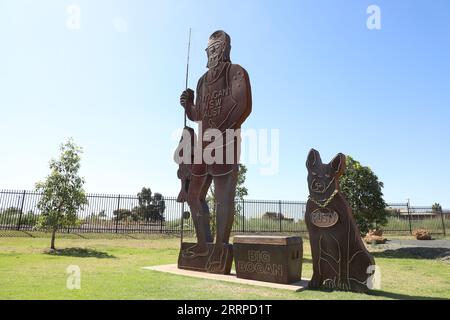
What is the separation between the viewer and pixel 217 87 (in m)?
7.86

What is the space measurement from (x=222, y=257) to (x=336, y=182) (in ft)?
9.64

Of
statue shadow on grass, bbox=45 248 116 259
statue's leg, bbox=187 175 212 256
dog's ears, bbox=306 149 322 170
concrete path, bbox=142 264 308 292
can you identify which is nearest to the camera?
concrete path, bbox=142 264 308 292

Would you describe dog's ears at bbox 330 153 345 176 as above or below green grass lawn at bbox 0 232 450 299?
above

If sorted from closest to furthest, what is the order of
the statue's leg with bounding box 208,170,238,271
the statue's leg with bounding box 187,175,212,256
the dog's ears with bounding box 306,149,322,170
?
1. the dog's ears with bounding box 306,149,322,170
2. the statue's leg with bounding box 208,170,238,271
3. the statue's leg with bounding box 187,175,212,256

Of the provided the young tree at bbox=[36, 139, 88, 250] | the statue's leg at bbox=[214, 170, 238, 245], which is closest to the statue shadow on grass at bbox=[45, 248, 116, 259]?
the young tree at bbox=[36, 139, 88, 250]

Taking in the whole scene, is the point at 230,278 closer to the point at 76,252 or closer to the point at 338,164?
the point at 338,164

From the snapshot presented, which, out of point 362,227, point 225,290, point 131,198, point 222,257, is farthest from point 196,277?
point 131,198

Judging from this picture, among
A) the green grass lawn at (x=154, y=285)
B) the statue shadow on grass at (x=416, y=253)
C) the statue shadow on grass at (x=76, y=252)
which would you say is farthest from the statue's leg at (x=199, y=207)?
the statue shadow on grass at (x=416, y=253)

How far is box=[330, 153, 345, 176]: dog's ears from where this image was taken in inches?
225

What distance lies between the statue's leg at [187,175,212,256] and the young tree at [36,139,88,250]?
6.57 metres

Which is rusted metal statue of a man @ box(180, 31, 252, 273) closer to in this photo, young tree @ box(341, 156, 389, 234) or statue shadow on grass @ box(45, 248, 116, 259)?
statue shadow on grass @ box(45, 248, 116, 259)

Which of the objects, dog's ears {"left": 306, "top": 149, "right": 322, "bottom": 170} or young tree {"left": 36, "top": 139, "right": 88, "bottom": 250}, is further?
young tree {"left": 36, "top": 139, "right": 88, "bottom": 250}

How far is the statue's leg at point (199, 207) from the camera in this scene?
7.76 metres
